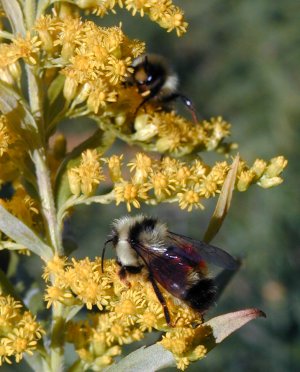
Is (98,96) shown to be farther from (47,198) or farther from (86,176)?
(47,198)

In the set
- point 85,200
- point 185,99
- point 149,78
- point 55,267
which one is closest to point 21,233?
point 55,267

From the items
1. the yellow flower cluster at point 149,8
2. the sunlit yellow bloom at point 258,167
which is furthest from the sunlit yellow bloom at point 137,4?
the sunlit yellow bloom at point 258,167

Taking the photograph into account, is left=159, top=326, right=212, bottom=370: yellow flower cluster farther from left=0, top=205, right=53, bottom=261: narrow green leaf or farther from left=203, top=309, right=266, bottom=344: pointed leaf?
left=0, top=205, right=53, bottom=261: narrow green leaf

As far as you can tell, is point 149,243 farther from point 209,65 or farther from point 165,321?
point 209,65

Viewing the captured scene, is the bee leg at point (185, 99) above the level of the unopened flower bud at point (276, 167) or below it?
above

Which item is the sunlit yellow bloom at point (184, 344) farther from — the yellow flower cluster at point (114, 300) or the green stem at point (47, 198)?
the green stem at point (47, 198)

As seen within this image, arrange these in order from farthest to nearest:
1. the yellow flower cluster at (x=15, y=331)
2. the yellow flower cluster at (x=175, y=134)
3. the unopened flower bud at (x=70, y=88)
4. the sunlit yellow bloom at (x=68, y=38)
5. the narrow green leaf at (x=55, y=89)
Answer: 1. the yellow flower cluster at (x=175, y=134)
2. the narrow green leaf at (x=55, y=89)
3. the unopened flower bud at (x=70, y=88)
4. the sunlit yellow bloom at (x=68, y=38)
5. the yellow flower cluster at (x=15, y=331)
